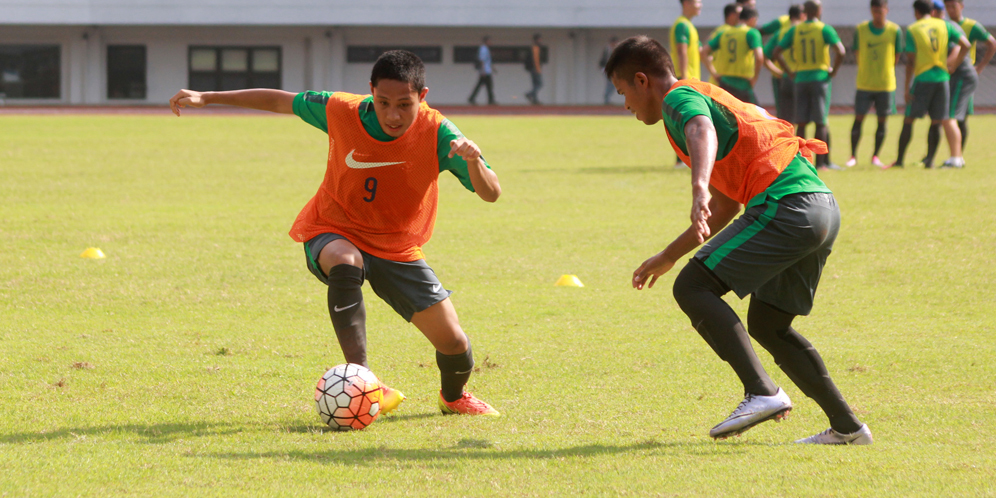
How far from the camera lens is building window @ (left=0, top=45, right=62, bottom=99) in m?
37.0

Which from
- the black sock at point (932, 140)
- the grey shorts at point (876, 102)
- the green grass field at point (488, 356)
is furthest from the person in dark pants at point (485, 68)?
the green grass field at point (488, 356)

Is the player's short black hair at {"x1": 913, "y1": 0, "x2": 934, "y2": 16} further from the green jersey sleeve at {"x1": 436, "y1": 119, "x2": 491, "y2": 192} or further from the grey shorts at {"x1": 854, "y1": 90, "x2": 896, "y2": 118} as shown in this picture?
the green jersey sleeve at {"x1": 436, "y1": 119, "x2": 491, "y2": 192}

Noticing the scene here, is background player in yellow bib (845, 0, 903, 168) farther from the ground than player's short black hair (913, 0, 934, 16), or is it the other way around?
player's short black hair (913, 0, 934, 16)

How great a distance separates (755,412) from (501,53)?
3558 centimetres

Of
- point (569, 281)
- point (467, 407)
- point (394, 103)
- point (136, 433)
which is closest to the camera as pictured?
point (136, 433)

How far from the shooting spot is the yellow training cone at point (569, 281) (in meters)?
7.31

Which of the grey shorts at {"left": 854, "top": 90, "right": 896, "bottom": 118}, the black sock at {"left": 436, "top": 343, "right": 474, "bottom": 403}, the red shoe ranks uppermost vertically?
the grey shorts at {"left": 854, "top": 90, "right": 896, "bottom": 118}

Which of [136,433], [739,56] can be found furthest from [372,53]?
[136,433]

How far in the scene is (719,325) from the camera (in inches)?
146

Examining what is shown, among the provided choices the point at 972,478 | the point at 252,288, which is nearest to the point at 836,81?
the point at 252,288

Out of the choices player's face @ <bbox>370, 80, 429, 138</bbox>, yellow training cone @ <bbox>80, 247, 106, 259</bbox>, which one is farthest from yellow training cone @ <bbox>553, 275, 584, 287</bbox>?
yellow training cone @ <bbox>80, 247, 106, 259</bbox>

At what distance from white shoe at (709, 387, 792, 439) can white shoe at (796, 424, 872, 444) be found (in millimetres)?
324

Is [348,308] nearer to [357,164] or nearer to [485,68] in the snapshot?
[357,164]

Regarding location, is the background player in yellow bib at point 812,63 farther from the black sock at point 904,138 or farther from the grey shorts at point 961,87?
the grey shorts at point 961,87
